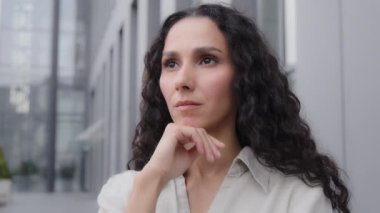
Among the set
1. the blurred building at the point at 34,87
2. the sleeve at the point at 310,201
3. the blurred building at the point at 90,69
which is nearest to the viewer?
the sleeve at the point at 310,201

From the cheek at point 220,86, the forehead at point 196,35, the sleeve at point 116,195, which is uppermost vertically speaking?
the forehead at point 196,35

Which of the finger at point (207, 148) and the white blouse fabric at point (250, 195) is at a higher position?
the finger at point (207, 148)

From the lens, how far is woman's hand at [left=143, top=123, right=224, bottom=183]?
129cm

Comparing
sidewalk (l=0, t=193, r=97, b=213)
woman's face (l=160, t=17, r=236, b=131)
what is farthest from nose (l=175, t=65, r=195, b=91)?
sidewalk (l=0, t=193, r=97, b=213)

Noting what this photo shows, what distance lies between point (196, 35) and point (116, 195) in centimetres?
52

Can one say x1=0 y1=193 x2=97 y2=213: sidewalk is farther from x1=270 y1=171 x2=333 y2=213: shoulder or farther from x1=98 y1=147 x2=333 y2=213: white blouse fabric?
x1=270 y1=171 x2=333 y2=213: shoulder

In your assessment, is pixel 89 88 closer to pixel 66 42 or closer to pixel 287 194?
pixel 66 42

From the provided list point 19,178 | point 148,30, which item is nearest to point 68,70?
point 19,178

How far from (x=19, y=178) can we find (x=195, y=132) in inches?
278

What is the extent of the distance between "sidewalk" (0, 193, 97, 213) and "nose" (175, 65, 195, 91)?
434 centimetres

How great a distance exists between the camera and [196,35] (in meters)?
1.40

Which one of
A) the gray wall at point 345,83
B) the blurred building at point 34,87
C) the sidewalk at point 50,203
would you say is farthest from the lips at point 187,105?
the blurred building at point 34,87

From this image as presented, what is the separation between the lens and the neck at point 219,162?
146cm

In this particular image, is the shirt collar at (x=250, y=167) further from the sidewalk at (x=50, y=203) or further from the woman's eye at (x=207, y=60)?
the sidewalk at (x=50, y=203)
